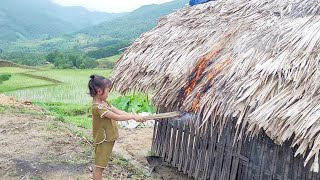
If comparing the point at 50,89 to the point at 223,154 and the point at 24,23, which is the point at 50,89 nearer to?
the point at 223,154

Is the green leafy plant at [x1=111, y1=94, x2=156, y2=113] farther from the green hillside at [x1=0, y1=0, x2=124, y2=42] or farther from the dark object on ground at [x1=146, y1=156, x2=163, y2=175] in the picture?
the green hillside at [x1=0, y1=0, x2=124, y2=42]

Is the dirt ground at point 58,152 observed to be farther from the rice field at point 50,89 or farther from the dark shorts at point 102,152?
the rice field at point 50,89

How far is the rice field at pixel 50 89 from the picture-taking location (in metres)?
19.1

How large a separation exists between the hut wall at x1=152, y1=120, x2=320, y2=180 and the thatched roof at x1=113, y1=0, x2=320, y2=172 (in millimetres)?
389

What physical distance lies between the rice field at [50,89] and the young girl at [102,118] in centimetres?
1321

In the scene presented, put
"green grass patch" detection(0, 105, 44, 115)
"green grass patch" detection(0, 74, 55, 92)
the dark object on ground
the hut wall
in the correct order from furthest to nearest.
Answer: "green grass patch" detection(0, 74, 55, 92) < "green grass patch" detection(0, 105, 44, 115) < the dark object on ground < the hut wall

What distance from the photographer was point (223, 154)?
18.7ft

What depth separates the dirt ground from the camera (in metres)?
7.17

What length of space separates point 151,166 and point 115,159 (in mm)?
845

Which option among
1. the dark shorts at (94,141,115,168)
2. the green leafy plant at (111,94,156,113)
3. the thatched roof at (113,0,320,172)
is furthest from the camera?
the green leafy plant at (111,94,156,113)

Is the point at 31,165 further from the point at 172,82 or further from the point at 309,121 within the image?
the point at 309,121

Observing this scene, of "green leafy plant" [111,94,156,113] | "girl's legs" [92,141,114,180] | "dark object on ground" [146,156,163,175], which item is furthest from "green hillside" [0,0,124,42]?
"girl's legs" [92,141,114,180]

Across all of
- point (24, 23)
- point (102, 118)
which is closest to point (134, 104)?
point (102, 118)

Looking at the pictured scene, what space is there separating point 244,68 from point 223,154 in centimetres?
156
